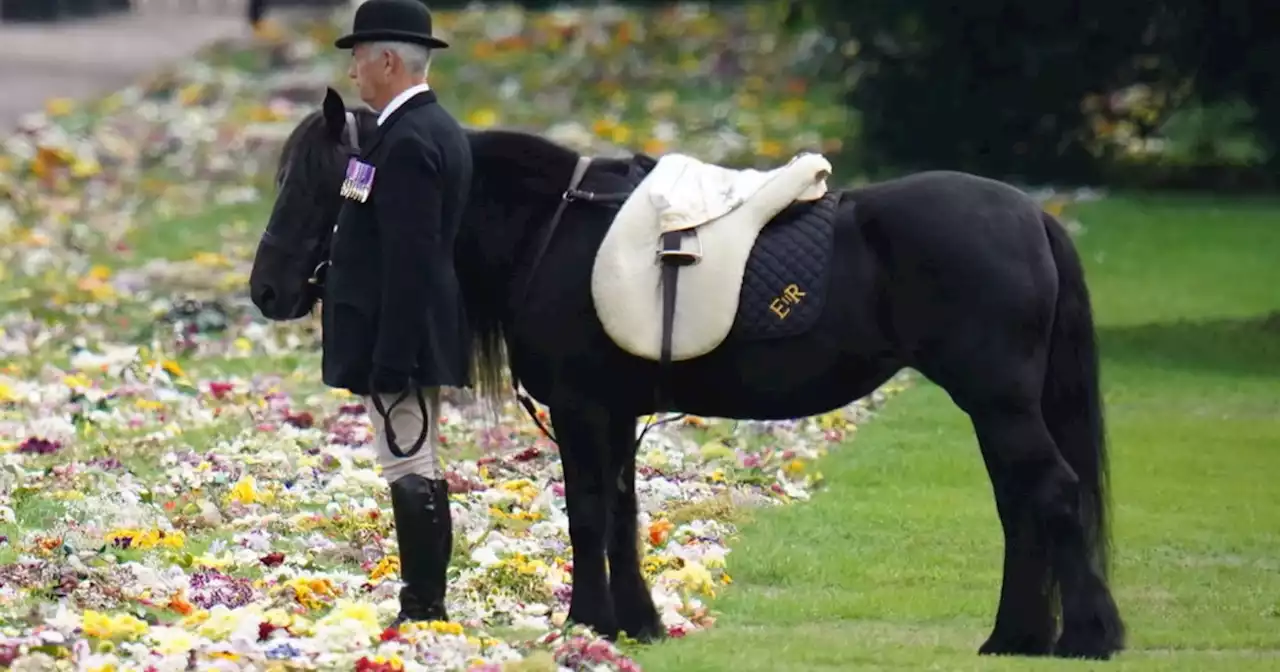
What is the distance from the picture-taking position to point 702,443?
12.9 meters

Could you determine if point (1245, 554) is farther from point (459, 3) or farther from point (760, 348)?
point (459, 3)

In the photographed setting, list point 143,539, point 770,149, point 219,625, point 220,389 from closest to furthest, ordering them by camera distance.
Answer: point 219,625, point 143,539, point 220,389, point 770,149

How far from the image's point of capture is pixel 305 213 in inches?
321

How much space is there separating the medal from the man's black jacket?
23 mm

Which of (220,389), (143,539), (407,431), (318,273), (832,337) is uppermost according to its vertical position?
(318,273)

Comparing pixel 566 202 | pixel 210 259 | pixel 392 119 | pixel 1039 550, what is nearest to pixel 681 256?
pixel 566 202

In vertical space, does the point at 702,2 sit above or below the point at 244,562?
above

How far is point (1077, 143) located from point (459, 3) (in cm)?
1657

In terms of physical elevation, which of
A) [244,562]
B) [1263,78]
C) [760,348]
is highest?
[1263,78]

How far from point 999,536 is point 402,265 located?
Result: 394cm

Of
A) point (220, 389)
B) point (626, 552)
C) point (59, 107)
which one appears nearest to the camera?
point (626, 552)

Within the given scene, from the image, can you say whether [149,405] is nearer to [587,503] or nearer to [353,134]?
[353,134]

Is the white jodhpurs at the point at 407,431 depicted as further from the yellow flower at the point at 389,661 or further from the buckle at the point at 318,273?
the yellow flower at the point at 389,661

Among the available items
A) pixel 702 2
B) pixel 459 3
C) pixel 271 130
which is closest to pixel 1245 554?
pixel 271 130
